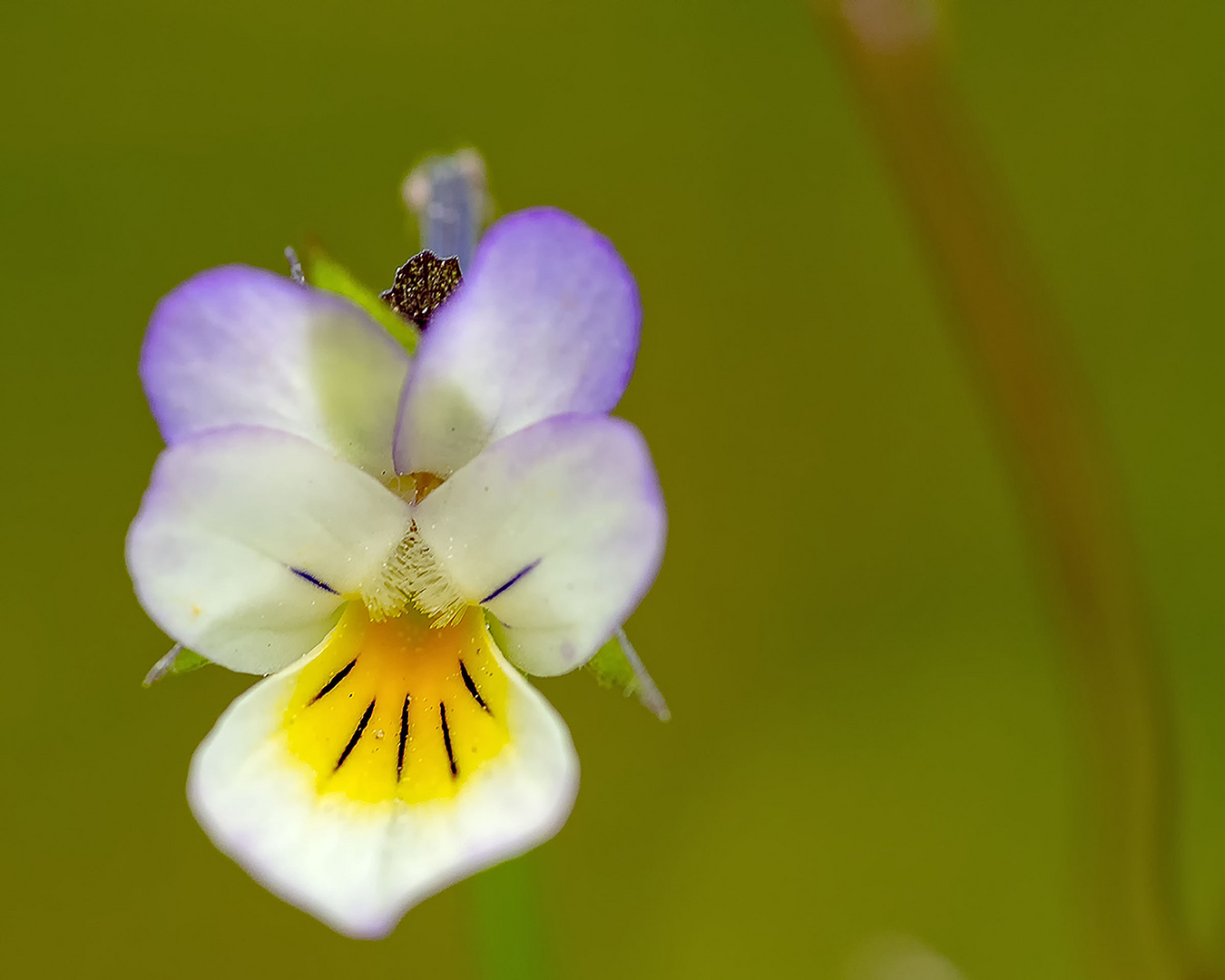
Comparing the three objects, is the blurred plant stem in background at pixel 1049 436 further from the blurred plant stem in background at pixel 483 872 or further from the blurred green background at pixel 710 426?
the blurred green background at pixel 710 426

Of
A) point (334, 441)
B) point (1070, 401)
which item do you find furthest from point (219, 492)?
point (1070, 401)

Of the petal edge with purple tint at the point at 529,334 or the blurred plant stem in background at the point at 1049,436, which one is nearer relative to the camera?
the petal edge with purple tint at the point at 529,334

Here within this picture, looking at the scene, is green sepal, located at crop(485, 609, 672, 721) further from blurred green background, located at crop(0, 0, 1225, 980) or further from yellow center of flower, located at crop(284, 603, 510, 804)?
blurred green background, located at crop(0, 0, 1225, 980)

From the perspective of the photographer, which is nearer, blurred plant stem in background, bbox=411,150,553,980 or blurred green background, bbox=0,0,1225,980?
blurred plant stem in background, bbox=411,150,553,980

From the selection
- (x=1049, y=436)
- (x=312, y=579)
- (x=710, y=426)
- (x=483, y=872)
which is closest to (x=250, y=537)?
(x=312, y=579)

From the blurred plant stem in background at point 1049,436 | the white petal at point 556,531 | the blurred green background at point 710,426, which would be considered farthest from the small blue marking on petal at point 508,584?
the blurred green background at point 710,426

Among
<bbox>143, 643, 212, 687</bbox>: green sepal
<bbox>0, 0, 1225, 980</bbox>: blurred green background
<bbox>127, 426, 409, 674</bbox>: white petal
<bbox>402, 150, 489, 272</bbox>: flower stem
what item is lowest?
<bbox>0, 0, 1225, 980</bbox>: blurred green background

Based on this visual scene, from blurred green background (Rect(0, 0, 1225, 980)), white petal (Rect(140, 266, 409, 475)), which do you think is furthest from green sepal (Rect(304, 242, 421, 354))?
blurred green background (Rect(0, 0, 1225, 980))
